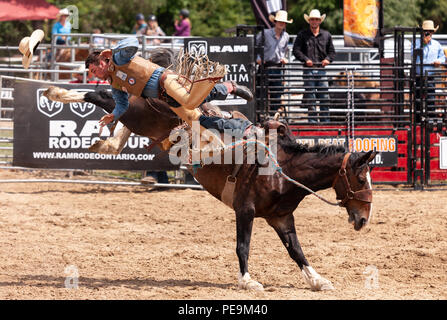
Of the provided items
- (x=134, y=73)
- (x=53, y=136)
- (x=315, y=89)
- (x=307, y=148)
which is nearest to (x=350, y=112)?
(x=315, y=89)

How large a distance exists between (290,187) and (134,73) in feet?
5.13

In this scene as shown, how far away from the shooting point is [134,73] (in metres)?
5.79

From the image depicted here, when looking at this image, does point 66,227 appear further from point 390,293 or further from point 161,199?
point 390,293

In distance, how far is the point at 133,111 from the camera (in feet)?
20.6

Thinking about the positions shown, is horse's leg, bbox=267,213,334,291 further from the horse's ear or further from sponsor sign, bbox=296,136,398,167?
sponsor sign, bbox=296,136,398,167

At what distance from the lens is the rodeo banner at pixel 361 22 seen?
38.9ft

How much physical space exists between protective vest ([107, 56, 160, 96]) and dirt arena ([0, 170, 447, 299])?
1.63 meters

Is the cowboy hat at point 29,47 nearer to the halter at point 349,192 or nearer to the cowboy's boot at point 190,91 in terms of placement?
the cowboy's boot at point 190,91

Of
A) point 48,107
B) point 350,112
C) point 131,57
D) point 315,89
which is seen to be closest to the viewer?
point 131,57

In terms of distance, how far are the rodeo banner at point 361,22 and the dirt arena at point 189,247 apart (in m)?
2.65

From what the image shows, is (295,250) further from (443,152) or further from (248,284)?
(443,152)

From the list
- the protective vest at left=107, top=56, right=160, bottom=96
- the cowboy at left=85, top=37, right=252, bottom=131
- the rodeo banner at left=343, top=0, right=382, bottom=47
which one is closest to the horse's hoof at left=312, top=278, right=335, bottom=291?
the cowboy at left=85, top=37, right=252, bottom=131

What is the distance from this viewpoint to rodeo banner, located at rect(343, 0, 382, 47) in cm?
1187

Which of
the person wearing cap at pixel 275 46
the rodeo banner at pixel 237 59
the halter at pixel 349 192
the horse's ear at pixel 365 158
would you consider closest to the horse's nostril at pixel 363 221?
the halter at pixel 349 192
